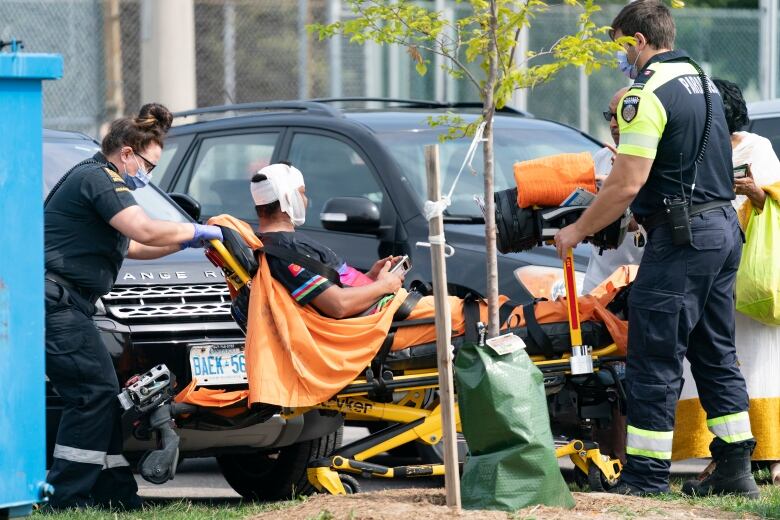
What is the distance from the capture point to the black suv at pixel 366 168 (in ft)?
24.6

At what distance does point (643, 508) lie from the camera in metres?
5.33

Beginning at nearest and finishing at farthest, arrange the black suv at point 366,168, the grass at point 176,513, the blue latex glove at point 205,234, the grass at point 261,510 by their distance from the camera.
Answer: the grass at point 261,510 → the grass at point 176,513 → the blue latex glove at point 205,234 → the black suv at point 366,168

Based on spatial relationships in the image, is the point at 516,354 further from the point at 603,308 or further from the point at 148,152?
the point at 148,152

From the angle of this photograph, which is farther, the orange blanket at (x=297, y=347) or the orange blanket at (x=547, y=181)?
the orange blanket at (x=547, y=181)

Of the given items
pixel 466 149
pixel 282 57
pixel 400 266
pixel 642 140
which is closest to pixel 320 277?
pixel 400 266

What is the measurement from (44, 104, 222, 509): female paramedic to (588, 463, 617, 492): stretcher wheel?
2049mm

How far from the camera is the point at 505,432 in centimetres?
517

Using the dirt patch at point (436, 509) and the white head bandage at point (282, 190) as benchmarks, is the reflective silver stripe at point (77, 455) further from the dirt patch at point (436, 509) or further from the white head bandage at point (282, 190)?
the white head bandage at point (282, 190)

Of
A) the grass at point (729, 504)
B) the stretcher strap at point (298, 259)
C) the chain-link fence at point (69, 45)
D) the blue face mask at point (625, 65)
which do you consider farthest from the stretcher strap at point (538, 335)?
the chain-link fence at point (69, 45)

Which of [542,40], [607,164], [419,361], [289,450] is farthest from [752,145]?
[542,40]

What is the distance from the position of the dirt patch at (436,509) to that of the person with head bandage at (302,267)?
814 millimetres

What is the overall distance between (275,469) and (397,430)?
2.87 ft

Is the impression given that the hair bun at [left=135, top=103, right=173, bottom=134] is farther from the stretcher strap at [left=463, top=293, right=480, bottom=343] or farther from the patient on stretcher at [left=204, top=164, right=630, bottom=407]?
the stretcher strap at [left=463, top=293, right=480, bottom=343]

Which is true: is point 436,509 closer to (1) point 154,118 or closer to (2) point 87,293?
A: (2) point 87,293
